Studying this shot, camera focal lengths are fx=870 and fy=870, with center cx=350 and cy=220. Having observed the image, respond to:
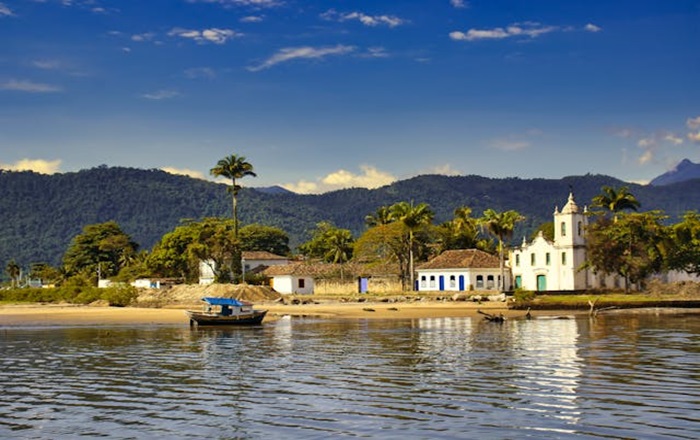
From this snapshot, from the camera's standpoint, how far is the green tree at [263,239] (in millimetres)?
162850

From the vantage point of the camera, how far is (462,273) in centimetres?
→ 9762

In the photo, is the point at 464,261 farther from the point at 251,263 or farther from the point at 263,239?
the point at 263,239

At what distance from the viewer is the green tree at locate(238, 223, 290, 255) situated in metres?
163

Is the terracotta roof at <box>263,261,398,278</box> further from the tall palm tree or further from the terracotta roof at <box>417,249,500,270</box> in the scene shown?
the terracotta roof at <box>417,249,500,270</box>

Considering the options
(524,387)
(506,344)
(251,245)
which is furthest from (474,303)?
(251,245)

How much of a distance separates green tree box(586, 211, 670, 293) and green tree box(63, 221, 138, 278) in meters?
88.6

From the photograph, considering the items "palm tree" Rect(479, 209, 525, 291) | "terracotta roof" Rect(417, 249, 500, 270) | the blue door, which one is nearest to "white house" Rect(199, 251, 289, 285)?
"terracotta roof" Rect(417, 249, 500, 270)

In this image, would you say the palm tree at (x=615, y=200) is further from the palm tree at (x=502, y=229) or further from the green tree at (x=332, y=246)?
the green tree at (x=332, y=246)

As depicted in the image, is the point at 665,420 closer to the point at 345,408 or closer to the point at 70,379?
the point at 345,408

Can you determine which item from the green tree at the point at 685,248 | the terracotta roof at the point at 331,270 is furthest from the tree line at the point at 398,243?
the terracotta roof at the point at 331,270

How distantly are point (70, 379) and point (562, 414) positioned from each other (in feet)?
60.6

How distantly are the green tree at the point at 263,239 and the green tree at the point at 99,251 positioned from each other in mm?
20506

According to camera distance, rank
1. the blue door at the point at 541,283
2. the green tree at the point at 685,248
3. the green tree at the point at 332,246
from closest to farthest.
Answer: the green tree at the point at 685,248
the blue door at the point at 541,283
the green tree at the point at 332,246

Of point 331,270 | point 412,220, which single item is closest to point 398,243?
point 412,220
